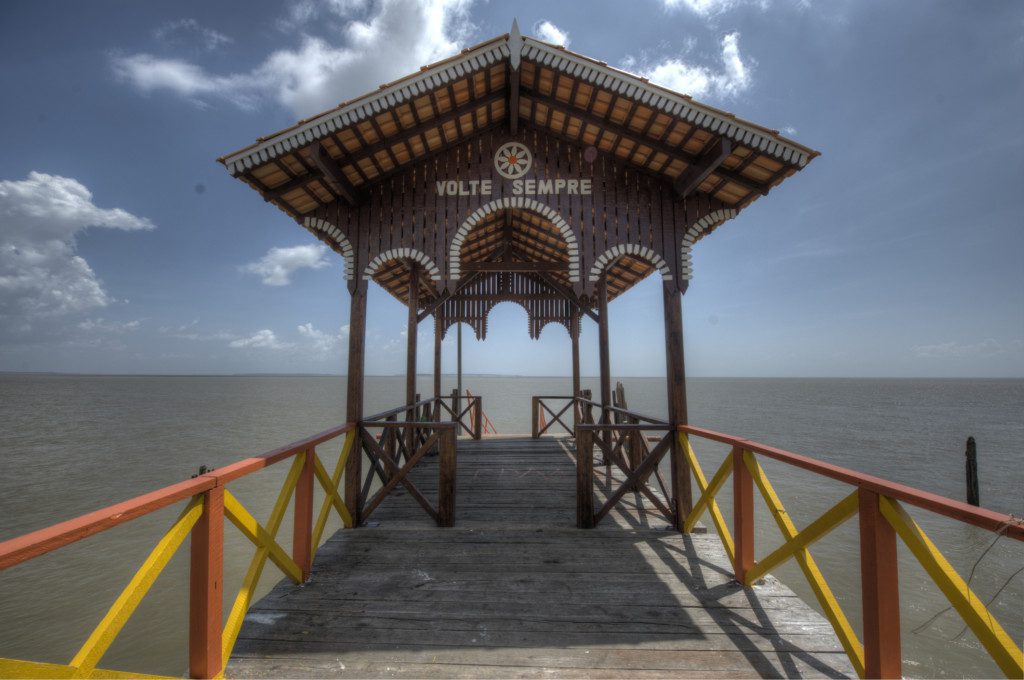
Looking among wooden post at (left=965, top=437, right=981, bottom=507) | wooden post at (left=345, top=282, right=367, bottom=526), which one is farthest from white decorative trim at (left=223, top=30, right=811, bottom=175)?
wooden post at (left=965, top=437, right=981, bottom=507)

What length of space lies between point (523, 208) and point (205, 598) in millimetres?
5499

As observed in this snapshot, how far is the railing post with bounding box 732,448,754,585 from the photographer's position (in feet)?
13.9

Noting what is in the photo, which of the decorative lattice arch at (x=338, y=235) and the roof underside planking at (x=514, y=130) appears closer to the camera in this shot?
the roof underside planking at (x=514, y=130)

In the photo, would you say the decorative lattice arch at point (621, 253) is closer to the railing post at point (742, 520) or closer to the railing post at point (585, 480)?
the railing post at point (585, 480)

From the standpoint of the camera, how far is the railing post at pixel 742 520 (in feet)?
13.9

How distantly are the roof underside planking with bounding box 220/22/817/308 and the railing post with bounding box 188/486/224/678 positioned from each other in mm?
4190

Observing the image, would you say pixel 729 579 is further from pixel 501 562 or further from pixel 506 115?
pixel 506 115

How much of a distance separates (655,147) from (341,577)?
6.27m

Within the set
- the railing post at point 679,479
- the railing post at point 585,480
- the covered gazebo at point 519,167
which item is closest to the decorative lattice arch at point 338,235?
the covered gazebo at point 519,167

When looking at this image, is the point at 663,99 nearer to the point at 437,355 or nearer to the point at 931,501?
the point at 931,501

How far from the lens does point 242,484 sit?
15234 millimetres

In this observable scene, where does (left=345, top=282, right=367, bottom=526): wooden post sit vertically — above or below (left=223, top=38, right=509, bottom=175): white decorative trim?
below

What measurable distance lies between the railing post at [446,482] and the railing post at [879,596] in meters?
4.07

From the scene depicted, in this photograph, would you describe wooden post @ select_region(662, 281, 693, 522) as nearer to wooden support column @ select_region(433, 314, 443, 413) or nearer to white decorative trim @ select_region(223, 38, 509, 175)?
white decorative trim @ select_region(223, 38, 509, 175)
